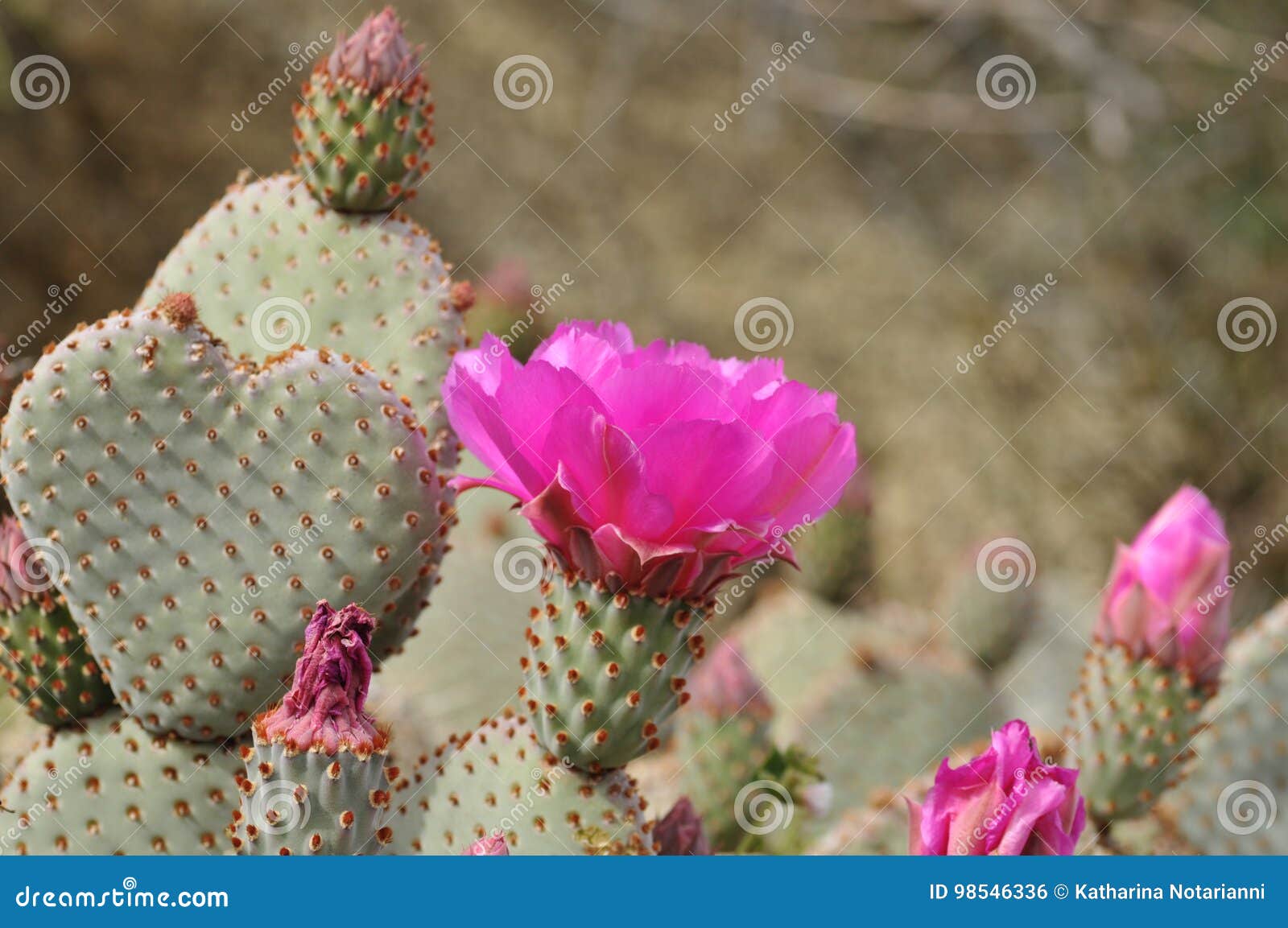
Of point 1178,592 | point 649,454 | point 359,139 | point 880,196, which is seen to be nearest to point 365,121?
point 359,139

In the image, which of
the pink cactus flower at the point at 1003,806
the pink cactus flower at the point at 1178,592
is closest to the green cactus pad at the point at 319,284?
the pink cactus flower at the point at 1003,806

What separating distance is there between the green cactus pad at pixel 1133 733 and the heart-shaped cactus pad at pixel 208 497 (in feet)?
2.84

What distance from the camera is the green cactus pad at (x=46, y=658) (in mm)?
1191

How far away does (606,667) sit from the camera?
1.00m

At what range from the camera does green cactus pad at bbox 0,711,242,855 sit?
1.17 m

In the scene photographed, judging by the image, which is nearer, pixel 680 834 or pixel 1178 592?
pixel 680 834

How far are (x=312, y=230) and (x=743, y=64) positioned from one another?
5.57 m

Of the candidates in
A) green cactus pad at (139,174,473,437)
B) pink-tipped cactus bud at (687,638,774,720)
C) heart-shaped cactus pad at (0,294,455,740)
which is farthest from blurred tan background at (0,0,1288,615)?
heart-shaped cactus pad at (0,294,455,740)

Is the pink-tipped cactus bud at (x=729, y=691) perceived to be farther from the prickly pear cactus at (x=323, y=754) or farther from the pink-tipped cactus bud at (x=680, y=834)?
the prickly pear cactus at (x=323, y=754)

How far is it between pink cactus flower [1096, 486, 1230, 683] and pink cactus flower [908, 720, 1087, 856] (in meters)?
0.54

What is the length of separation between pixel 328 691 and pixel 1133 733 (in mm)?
1029

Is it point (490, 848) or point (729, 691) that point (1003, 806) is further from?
point (729, 691)

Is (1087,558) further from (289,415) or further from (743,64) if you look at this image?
(289,415)

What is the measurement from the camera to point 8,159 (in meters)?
4.91
